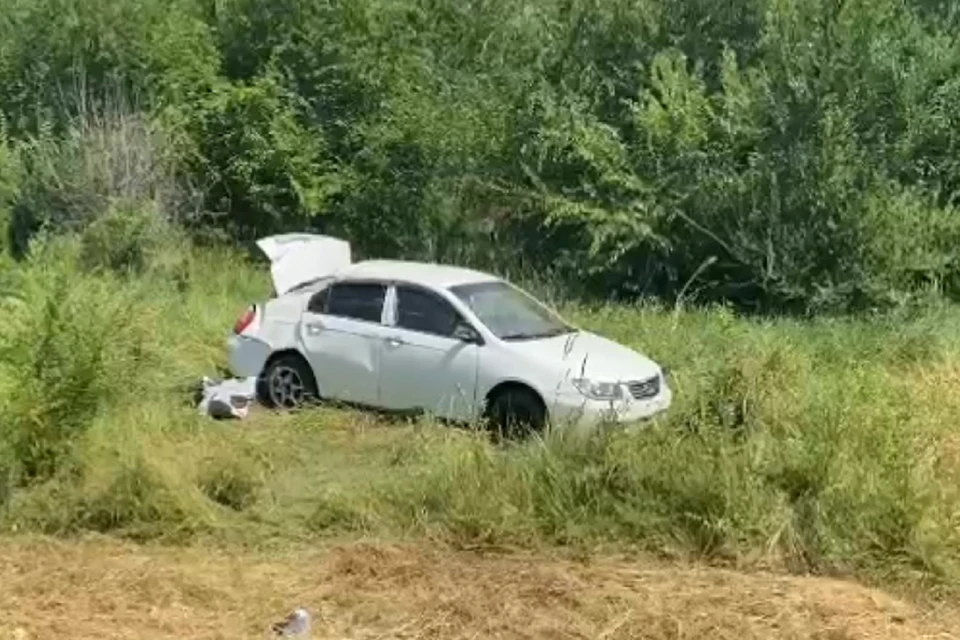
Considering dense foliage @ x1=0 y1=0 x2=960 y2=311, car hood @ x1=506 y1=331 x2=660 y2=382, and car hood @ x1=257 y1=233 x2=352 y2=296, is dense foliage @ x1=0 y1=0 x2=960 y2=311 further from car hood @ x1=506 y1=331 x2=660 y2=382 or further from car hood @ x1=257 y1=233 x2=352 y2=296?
car hood @ x1=506 y1=331 x2=660 y2=382

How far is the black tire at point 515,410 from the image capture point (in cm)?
1330

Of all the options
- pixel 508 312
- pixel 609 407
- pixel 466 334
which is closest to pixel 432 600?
pixel 609 407

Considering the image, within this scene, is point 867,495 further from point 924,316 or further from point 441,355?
point 924,316

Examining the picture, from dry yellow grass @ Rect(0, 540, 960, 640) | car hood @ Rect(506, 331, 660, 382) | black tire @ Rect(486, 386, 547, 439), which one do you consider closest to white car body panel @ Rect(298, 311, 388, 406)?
black tire @ Rect(486, 386, 547, 439)

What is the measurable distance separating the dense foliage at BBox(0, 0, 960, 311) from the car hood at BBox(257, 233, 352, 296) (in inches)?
198

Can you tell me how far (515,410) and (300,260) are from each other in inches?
171

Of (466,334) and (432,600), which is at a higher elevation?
(466,334)

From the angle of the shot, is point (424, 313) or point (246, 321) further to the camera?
point (246, 321)

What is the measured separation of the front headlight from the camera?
43.3 feet

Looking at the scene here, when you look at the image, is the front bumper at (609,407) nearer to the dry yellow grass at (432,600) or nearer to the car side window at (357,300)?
the car side window at (357,300)

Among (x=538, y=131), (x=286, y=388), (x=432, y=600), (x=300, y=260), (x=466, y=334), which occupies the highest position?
(x=538, y=131)

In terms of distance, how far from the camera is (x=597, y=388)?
523 inches

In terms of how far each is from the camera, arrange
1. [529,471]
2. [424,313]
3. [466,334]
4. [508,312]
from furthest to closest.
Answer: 1. [508,312]
2. [424,313]
3. [466,334]
4. [529,471]

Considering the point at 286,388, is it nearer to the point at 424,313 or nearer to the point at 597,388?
the point at 424,313
